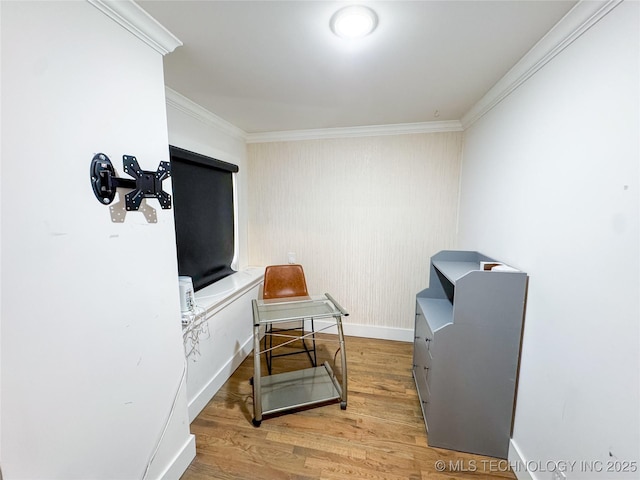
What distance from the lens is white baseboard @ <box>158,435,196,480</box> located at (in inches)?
53.5

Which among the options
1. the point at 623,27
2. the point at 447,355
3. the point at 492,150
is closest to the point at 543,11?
the point at 623,27

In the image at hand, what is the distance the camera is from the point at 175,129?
6.21ft

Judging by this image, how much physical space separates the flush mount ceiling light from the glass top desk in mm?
1603

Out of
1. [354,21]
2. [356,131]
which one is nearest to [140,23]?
[354,21]

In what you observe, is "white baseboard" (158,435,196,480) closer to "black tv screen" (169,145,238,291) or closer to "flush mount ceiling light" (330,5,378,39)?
"black tv screen" (169,145,238,291)

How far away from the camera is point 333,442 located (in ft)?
5.43

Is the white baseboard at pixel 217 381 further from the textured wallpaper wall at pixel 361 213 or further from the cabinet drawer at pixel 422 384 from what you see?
the cabinet drawer at pixel 422 384

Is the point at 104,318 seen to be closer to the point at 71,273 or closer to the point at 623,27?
the point at 71,273

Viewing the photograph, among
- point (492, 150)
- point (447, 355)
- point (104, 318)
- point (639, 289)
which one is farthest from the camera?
point (492, 150)

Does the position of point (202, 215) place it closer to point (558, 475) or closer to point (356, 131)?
point (356, 131)

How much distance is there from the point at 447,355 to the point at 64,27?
89.0 inches

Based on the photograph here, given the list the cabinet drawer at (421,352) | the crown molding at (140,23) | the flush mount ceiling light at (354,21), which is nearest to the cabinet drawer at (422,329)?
the cabinet drawer at (421,352)

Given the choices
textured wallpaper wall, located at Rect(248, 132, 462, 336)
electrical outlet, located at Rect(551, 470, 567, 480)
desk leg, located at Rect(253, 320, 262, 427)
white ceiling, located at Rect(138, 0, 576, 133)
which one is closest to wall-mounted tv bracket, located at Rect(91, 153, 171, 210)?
white ceiling, located at Rect(138, 0, 576, 133)

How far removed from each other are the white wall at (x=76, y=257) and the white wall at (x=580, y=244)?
6.16ft
